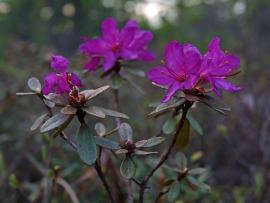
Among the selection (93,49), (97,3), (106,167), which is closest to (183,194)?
(106,167)

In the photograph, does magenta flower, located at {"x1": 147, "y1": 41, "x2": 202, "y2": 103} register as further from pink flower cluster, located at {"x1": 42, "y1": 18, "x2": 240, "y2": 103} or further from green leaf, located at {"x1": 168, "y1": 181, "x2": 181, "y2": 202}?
green leaf, located at {"x1": 168, "y1": 181, "x2": 181, "y2": 202}

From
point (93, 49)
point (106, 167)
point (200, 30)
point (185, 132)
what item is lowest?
point (200, 30)

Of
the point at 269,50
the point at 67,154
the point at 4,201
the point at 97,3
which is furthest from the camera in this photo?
the point at 269,50

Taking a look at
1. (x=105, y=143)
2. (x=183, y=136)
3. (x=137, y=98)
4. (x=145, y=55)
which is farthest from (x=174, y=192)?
(x=137, y=98)

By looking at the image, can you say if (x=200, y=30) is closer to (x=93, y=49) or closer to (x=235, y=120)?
(x=235, y=120)

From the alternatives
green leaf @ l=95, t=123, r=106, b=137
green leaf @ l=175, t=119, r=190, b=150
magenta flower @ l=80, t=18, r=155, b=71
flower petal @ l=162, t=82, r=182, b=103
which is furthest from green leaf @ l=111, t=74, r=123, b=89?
flower petal @ l=162, t=82, r=182, b=103
